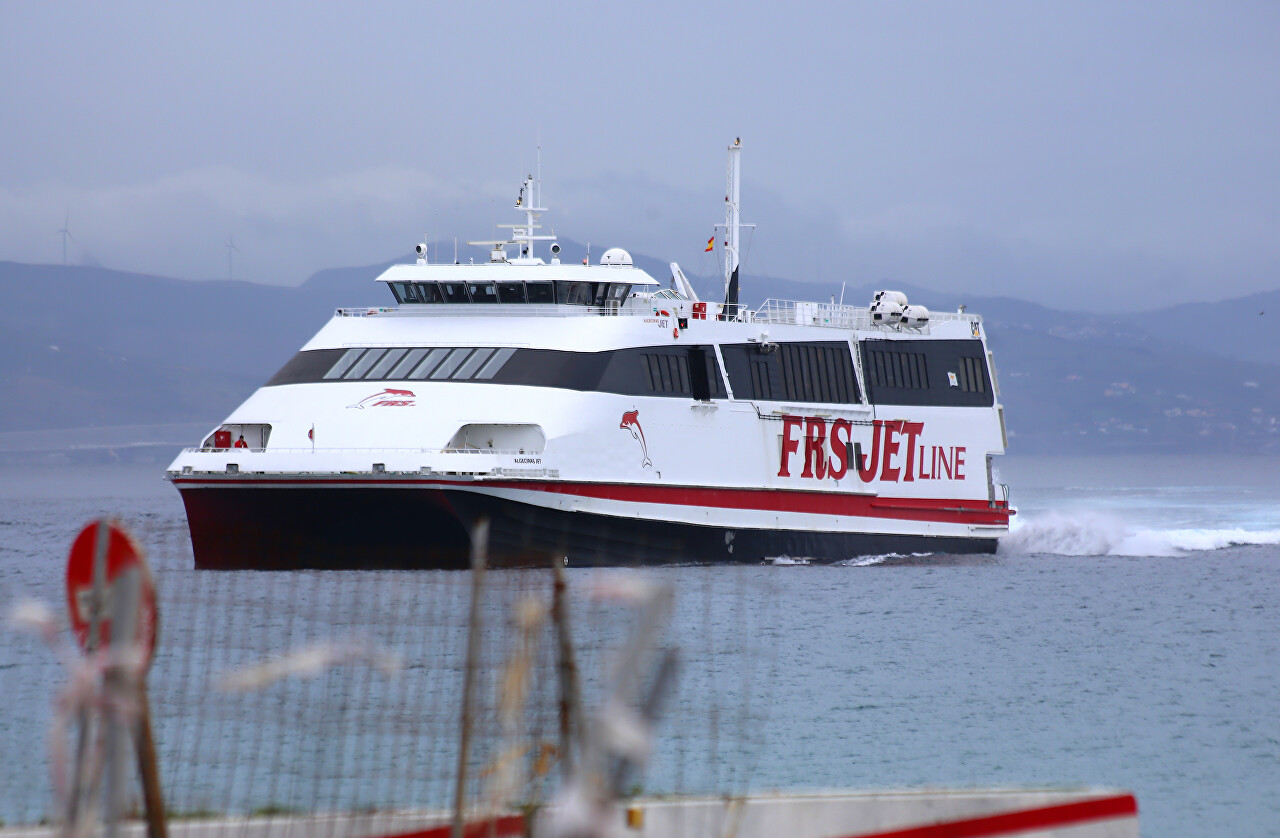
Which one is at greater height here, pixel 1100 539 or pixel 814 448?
pixel 1100 539

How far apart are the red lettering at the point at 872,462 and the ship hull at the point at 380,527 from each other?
5.91 m

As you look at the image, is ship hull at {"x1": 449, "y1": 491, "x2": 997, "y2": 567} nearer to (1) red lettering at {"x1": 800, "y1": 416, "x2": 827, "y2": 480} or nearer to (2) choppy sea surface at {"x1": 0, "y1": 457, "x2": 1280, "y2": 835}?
(2) choppy sea surface at {"x1": 0, "y1": 457, "x2": 1280, "y2": 835}

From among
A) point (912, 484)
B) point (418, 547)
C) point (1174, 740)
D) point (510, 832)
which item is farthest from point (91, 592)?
point (912, 484)

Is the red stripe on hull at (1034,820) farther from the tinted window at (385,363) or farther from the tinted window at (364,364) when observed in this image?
the tinted window at (364,364)

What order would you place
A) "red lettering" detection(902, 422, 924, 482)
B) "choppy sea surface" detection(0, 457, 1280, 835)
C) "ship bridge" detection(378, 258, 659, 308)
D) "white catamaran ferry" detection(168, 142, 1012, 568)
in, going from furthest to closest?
1. "red lettering" detection(902, 422, 924, 482)
2. "ship bridge" detection(378, 258, 659, 308)
3. "white catamaran ferry" detection(168, 142, 1012, 568)
4. "choppy sea surface" detection(0, 457, 1280, 835)

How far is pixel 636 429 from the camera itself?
2353 centimetres

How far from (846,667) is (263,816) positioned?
1373cm

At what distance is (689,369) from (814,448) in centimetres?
338

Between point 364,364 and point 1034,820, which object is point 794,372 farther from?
point 1034,820

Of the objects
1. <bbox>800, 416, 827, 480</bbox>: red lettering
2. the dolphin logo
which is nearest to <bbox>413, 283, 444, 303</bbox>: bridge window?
the dolphin logo

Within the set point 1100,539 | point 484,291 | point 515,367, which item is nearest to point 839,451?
point 484,291

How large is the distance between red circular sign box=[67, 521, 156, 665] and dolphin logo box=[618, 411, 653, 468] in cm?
1959

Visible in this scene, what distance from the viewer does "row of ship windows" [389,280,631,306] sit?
25.4 meters

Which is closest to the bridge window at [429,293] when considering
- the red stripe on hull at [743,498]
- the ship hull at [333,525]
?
the red stripe on hull at [743,498]
